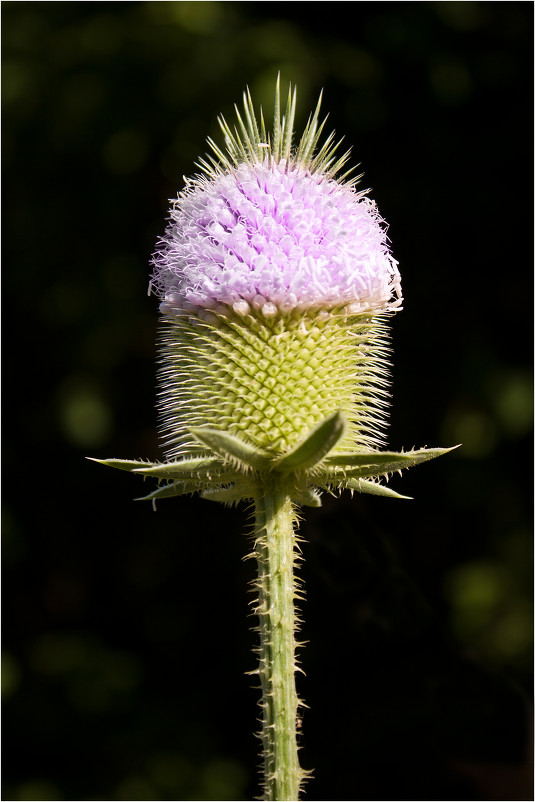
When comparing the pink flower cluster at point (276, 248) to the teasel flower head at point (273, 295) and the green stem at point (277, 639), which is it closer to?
the teasel flower head at point (273, 295)

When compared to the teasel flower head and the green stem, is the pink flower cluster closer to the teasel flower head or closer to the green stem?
the teasel flower head

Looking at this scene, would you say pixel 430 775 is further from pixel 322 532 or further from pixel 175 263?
pixel 175 263

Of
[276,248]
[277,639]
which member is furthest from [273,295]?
[277,639]

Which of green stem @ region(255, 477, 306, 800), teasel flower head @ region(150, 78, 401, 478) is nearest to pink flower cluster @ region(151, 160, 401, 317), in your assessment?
teasel flower head @ region(150, 78, 401, 478)

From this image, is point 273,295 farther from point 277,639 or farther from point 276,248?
point 277,639

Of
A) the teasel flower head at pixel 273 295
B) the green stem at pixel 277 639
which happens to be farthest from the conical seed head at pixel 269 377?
the green stem at pixel 277 639

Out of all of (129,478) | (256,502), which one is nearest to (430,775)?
(129,478)

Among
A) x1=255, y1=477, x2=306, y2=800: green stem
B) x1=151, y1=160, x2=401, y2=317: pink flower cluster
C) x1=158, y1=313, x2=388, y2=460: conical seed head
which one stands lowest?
x1=255, y1=477, x2=306, y2=800: green stem
